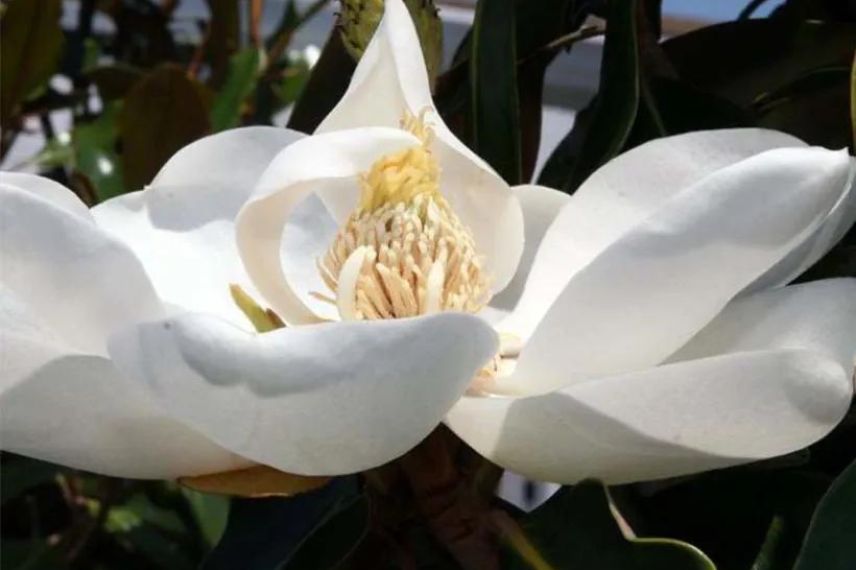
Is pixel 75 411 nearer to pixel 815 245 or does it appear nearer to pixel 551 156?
pixel 815 245

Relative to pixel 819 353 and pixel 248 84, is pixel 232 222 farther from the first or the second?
pixel 248 84

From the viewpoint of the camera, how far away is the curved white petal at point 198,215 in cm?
51

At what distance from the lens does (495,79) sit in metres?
0.59

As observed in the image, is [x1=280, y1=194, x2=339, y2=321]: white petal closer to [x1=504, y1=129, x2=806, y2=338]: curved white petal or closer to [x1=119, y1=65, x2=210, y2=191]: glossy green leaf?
[x1=504, y1=129, x2=806, y2=338]: curved white petal

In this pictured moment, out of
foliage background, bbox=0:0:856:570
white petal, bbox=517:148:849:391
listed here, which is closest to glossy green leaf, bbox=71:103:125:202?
foliage background, bbox=0:0:856:570

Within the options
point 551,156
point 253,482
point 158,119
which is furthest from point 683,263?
point 158,119

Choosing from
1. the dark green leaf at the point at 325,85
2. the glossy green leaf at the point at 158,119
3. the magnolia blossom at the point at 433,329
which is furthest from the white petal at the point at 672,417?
the glossy green leaf at the point at 158,119

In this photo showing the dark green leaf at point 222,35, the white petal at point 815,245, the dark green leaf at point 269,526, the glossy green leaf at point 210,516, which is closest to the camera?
the white petal at point 815,245

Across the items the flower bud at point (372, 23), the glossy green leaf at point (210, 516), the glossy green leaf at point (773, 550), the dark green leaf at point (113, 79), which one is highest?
the flower bud at point (372, 23)

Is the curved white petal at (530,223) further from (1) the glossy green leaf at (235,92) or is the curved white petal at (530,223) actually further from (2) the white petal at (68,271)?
(1) the glossy green leaf at (235,92)

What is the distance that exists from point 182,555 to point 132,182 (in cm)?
31

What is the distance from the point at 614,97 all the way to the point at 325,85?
0.22m

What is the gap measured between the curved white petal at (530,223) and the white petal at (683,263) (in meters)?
0.14

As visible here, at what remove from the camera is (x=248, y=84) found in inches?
44.2
